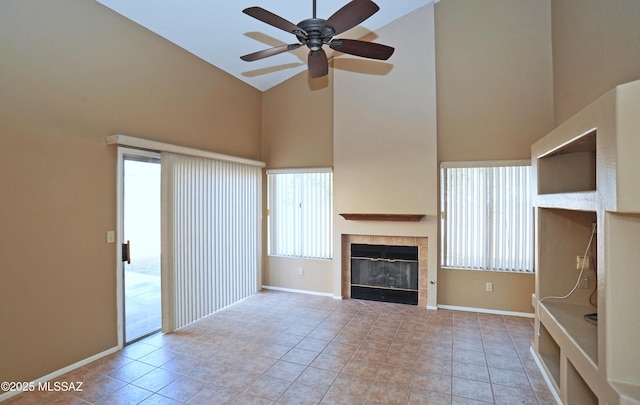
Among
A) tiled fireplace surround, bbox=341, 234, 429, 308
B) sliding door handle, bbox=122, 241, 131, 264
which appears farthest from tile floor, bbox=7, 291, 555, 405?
sliding door handle, bbox=122, 241, 131, 264

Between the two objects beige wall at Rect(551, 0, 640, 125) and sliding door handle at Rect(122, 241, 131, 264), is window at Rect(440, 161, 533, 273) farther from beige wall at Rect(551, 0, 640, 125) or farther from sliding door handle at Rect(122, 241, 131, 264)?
sliding door handle at Rect(122, 241, 131, 264)

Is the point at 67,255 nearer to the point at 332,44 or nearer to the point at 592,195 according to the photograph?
the point at 332,44

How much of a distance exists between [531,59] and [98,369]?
617cm

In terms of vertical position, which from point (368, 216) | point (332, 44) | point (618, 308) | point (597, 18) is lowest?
point (618, 308)

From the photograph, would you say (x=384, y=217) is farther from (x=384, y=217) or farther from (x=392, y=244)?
(x=392, y=244)

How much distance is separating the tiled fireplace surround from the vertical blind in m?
1.55

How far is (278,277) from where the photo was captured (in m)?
5.78

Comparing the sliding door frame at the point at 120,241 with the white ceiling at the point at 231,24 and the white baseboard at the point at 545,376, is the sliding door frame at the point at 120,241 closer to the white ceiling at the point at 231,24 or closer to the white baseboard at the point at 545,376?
the white ceiling at the point at 231,24

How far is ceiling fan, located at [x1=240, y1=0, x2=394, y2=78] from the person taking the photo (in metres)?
2.30

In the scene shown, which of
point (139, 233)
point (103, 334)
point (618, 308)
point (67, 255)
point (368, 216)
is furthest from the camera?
point (368, 216)

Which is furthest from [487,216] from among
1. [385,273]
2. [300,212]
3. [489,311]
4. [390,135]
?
[300,212]

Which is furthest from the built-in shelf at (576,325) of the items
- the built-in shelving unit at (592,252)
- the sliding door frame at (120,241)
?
the sliding door frame at (120,241)

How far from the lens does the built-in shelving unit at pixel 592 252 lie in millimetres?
1625

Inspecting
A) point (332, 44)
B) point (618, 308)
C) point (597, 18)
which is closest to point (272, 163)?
point (332, 44)
